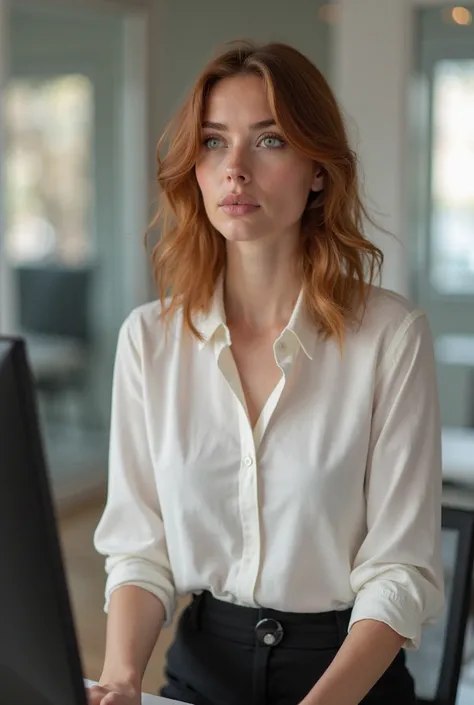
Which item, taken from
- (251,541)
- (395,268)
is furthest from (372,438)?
(395,268)

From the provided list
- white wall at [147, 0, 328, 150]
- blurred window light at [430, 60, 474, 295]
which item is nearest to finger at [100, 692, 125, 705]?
blurred window light at [430, 60, 474, 295]

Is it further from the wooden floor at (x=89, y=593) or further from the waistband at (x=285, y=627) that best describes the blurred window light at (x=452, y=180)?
the waistband at (x=285, y=627)

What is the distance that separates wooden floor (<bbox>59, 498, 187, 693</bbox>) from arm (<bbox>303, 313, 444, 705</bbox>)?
5.08 feet

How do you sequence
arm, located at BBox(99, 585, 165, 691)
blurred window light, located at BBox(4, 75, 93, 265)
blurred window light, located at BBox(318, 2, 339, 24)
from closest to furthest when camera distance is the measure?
arm, located at BBox(99, 585, 165, 691) → blurred window light, located at BBox(318, 2, 339, 24) → blurred window light, located at BBox(4, 75, 93, 265)

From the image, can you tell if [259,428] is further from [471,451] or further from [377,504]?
[471,451]

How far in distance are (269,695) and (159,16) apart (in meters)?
4.10

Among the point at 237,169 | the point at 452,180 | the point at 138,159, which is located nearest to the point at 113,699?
the point at 237,169

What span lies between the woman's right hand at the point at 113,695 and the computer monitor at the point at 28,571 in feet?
1.06

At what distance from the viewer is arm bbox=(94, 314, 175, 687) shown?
1458mm

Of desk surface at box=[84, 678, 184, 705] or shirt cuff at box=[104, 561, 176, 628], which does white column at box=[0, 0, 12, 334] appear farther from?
desk surface at box=[84, 678, 184, 705]

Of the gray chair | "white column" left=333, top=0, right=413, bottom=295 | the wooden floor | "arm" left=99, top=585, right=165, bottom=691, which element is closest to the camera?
"arm" left=99, top=585, right=165, bottom=691

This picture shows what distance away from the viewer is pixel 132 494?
1506 mm

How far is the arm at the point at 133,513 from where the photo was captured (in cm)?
146

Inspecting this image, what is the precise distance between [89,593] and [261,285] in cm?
255
